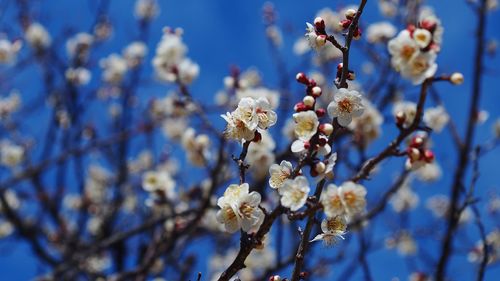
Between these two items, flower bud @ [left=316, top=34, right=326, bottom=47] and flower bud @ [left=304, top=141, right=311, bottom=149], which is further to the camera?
flower bud @ [left=316, top=34, right=326, bottom=47]

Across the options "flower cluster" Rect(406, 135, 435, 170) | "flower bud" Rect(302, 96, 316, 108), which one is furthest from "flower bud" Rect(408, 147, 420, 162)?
"flower bud" Rect(302, 96, 316, 108)

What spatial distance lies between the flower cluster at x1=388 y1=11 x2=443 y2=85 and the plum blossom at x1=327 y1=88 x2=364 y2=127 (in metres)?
0.17

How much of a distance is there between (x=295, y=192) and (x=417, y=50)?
489 mm

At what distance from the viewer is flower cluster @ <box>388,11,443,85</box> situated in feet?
4.70

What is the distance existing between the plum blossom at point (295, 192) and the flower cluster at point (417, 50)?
39 centimetres

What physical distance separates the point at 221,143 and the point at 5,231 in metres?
5.98

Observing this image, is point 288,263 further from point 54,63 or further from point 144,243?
point 54,63

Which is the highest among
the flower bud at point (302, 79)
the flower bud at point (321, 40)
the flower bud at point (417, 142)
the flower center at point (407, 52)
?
the flower bud at point (321, 40)

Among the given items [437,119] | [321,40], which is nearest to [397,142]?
[321,40]

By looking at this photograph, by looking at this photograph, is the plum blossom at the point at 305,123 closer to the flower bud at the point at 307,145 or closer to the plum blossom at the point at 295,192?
the flower bud at the point at 307,145

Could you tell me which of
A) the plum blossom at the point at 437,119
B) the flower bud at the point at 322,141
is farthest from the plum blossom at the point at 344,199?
the plum blossom at the point at 437,119

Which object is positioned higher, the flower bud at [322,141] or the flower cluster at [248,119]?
the flower cluster at [248,119]

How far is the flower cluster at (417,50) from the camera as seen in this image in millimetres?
1433

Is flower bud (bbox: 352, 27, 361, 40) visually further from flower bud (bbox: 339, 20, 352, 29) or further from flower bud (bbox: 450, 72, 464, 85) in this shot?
flower bud (bbox: 450, 72, 464, 85)
